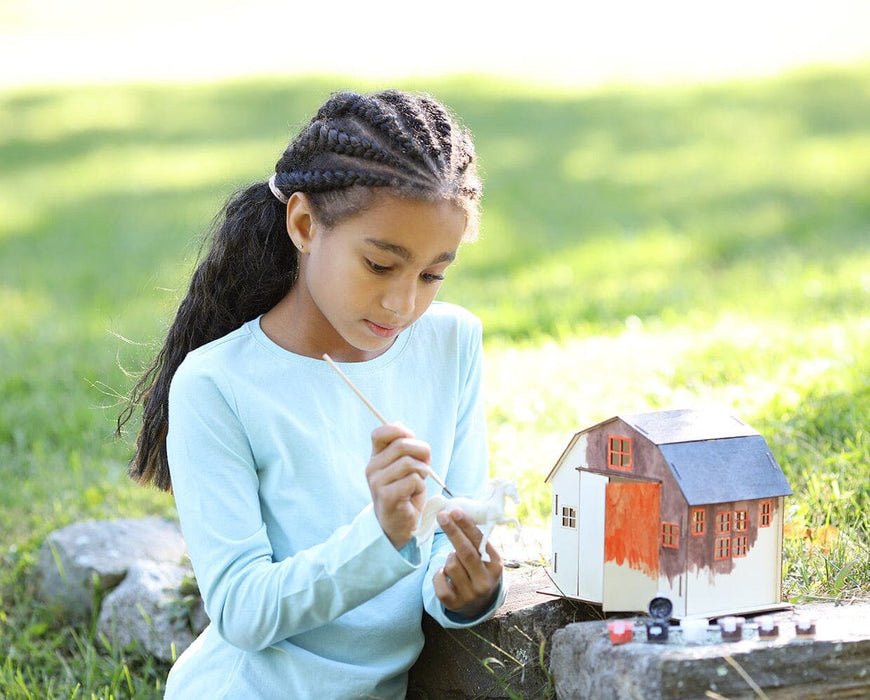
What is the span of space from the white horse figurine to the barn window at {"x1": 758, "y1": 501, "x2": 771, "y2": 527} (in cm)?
46

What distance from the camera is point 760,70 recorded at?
45.6 ft

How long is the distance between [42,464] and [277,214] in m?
2.86

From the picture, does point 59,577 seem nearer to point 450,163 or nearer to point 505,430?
point 505,430

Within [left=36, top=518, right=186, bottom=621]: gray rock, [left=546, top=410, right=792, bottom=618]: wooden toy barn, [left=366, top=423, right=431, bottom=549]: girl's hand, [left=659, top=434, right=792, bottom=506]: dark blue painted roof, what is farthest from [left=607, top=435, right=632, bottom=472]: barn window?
[left=36, top=518, right=186, bottom=621]: gray rock

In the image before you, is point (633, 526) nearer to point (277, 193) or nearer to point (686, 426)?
point (686, 426)

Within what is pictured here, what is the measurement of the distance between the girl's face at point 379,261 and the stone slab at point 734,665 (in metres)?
0.76

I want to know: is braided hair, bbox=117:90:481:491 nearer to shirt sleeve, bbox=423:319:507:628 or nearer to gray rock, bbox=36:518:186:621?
shirt sleeve, bbox=423:319:507:628

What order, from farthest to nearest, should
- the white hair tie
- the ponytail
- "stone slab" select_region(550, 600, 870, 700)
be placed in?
1. the ponytail
2. the white hair tie
3. "stone slab" select_region(550, 600, 870, 700)

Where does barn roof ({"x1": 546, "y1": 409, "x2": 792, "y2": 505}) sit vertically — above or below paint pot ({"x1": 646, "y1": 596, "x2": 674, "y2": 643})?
above

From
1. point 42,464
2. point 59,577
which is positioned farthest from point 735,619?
point 42,464

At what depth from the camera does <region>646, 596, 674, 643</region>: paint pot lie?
2.10 m

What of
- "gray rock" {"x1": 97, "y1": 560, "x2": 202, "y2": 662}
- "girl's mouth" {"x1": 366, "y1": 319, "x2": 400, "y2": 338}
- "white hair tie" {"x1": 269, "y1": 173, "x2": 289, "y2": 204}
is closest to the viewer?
"girl's mouth" {"x1": 366, "y1": 319, "x2": 400, "y2": 338}

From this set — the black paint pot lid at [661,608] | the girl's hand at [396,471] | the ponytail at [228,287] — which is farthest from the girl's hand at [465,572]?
the ponytail at [228,287]

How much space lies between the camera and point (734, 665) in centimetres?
202
